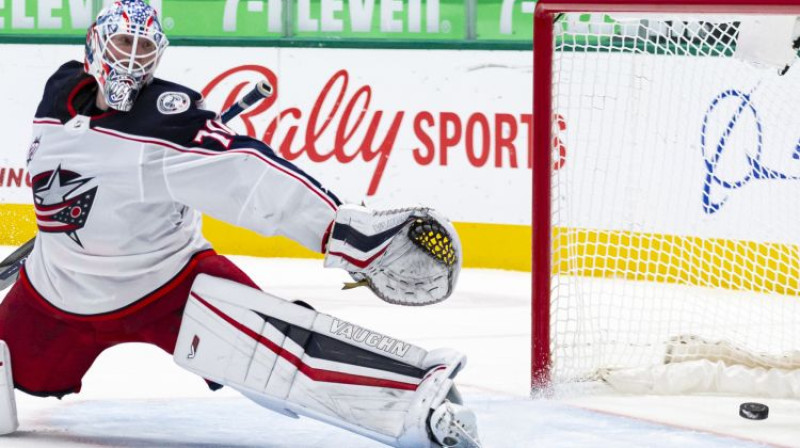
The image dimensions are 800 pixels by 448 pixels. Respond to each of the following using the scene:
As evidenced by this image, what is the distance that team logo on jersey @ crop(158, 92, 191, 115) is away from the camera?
2766mm

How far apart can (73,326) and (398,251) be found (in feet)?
2.41

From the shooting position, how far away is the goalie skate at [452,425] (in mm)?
2650

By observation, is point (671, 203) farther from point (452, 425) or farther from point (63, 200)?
point (63, 200)

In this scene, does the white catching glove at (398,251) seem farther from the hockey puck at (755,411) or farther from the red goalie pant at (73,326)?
the hockey puck at (755,411)

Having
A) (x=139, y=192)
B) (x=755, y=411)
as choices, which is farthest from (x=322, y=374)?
(x=755, y=411)

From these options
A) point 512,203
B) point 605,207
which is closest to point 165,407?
point 605,207

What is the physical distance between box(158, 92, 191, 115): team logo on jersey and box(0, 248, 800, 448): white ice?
0.69 m

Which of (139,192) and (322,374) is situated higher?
(139,192)

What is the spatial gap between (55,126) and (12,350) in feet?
1.59

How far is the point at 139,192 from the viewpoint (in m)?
2.77

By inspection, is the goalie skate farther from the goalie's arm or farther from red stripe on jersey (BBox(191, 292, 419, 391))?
the goalie's arm
